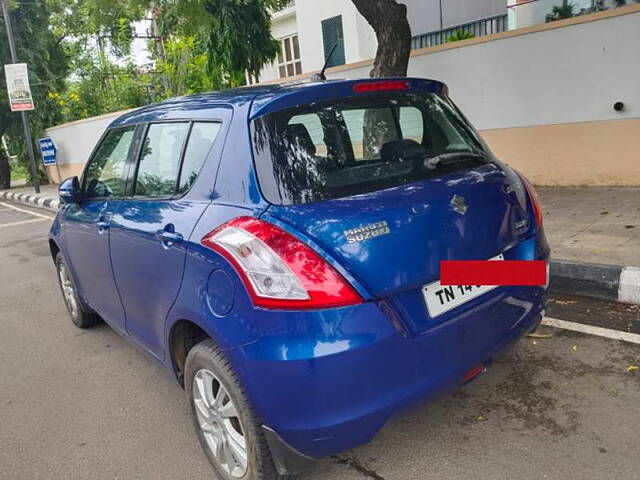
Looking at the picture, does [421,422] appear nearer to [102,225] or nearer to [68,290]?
[102,225]

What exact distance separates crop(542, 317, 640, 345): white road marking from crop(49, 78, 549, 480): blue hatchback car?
3.63 feet

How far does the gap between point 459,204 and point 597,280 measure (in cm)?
241

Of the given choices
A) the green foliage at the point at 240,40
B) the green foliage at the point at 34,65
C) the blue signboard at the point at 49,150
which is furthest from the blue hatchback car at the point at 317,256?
the green foliage at the point at 34,65

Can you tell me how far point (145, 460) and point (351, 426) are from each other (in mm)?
1235

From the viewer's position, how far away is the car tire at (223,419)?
7.21 ft

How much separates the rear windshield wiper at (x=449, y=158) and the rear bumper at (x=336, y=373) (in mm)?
739

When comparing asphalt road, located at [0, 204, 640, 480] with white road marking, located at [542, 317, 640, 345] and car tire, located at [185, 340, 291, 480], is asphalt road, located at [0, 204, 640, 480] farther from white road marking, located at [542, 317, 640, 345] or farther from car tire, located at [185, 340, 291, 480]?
car tire, located at [185, 340, 291, 480]

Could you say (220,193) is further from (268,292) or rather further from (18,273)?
(18,273)

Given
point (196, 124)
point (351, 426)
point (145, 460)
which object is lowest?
point (145, 460)

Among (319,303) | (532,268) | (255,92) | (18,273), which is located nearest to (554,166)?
(532,268)

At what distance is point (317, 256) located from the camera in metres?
2.04

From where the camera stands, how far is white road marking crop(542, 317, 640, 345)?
3461mm

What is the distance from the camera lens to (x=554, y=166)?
290 inches

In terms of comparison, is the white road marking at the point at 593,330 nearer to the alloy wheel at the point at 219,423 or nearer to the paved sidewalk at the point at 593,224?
the paved sidewalk at the point at 593,224
